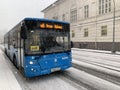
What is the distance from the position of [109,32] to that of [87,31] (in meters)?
6.71

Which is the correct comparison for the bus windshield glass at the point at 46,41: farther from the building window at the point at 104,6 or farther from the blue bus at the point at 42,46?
the building window at the point at 104,6

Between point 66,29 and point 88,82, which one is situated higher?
point 66,29

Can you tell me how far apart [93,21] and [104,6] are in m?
3.77

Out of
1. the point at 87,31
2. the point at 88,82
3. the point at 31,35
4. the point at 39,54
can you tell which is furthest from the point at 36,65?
the point at 87,31

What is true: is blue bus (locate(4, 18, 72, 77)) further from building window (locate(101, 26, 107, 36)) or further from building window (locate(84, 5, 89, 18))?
building window (locate(84, 5, 89, 18))

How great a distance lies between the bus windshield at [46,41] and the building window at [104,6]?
68.8 ft

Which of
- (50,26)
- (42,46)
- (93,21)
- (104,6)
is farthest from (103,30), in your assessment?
(42,46)

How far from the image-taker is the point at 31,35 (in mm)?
6582

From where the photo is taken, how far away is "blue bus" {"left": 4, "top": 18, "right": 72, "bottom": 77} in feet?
21.5

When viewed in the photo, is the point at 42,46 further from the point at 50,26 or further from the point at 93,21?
the point at 93,21

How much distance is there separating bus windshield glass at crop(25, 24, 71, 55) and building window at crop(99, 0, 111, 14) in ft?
68.9

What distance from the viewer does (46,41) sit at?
696 centimetres

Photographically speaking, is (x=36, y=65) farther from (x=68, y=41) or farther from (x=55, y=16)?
(x=55, y=16)

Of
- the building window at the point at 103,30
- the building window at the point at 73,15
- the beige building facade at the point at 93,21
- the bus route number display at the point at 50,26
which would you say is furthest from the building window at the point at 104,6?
the bus route number display at the point at 50,26
